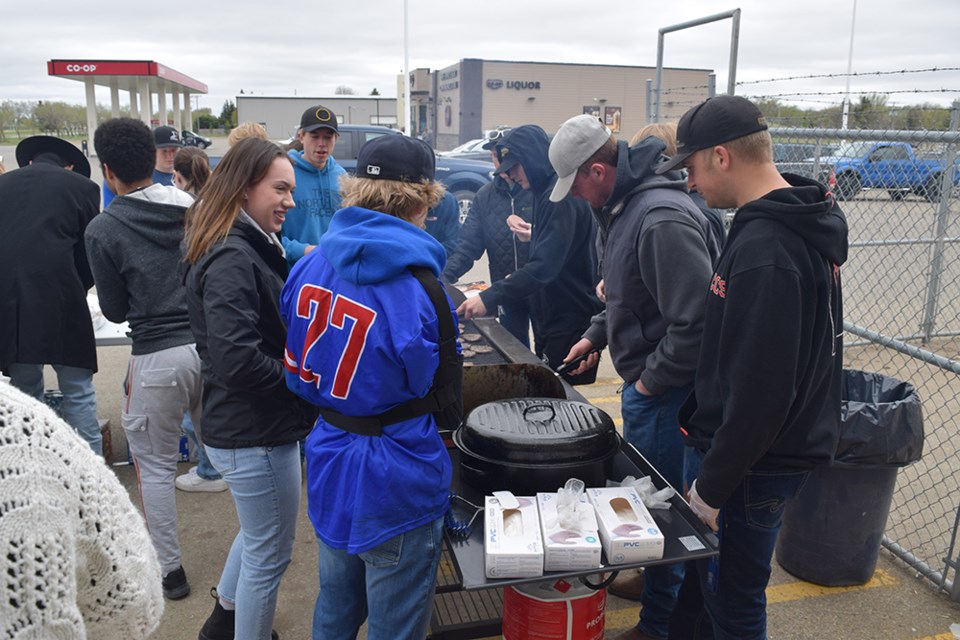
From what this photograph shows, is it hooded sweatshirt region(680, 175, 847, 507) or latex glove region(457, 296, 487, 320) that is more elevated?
hooded sweatshirt region(680, 175, 847, 507)

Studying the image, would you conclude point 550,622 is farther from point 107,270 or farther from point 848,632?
point 107,270

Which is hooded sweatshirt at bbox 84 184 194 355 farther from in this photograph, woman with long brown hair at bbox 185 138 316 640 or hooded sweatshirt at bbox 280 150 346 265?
hooded sweatshirt at bbox 280 150 346 265

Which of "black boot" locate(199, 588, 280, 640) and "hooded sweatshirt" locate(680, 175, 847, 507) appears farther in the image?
"black boot" locate(199, 588, 280, 640)

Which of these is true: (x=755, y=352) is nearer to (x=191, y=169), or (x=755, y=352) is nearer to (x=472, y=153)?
(x=191, y=169)

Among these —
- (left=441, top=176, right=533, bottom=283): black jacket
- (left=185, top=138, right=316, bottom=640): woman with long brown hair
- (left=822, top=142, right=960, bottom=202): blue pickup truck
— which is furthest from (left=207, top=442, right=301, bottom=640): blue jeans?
(left=822, top=142, right=960, bottom=202): blue pickup truck

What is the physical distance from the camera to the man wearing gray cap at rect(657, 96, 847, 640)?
6.21 ft

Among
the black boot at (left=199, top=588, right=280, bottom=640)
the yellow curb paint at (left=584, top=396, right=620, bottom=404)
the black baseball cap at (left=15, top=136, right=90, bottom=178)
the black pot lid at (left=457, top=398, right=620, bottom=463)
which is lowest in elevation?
the yellow curb paint at (left=584, top=396, right=620, bottom=404)

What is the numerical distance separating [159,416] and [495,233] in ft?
8.46

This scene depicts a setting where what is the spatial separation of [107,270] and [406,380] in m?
1.79

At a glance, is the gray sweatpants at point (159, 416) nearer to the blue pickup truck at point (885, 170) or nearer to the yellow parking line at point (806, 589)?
the yellow parking line at point (806, 589)

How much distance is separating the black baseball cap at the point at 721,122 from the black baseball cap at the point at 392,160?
0.84 m

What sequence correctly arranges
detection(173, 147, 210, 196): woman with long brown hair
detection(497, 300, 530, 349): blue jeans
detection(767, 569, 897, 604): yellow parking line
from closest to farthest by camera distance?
1. detection(767, 569, 897, 604): yellow parking line
2. detection(173, 147, 210, 196): woman with long brown hair
3. detection(497, 300, 530, 349): blue jeans

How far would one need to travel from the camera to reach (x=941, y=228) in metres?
5.89

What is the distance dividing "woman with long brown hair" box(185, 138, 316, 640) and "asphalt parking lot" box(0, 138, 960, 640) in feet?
2.20
